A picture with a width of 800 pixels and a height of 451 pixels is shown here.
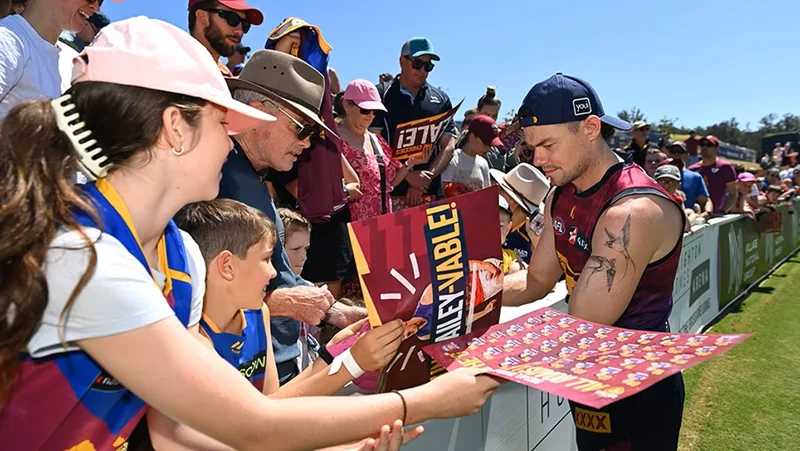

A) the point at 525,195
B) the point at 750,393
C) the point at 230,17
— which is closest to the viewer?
the point at 230,17

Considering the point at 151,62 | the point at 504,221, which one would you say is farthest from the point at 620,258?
the point at 504,221

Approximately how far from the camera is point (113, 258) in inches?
43.8

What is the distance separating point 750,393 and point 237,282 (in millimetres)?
5536

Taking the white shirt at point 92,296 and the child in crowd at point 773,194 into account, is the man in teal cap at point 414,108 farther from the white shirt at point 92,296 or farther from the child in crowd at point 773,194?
the child in crowd at point 773,194

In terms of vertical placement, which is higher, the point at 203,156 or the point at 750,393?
the point at 203,156

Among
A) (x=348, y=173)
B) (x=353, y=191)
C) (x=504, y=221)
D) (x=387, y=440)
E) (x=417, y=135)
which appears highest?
(x=417, y=135)

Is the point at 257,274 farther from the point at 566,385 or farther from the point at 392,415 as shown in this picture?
the point at 566,385

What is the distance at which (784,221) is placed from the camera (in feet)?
44.0

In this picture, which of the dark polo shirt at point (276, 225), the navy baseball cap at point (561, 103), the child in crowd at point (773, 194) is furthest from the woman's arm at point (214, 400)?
the child in crowd at point (773, 194)

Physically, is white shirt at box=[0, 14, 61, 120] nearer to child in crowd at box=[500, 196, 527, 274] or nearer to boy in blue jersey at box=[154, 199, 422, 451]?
boy in blue jersey at box=[154, 199, 422, 451]

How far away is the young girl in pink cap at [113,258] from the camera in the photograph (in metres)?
1.08

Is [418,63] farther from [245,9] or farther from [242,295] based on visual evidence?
[242,295]

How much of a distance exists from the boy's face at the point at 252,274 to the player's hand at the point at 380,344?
1.45 ft

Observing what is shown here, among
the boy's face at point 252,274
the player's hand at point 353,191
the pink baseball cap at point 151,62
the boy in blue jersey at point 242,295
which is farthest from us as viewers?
the player's hand at point 353,191
